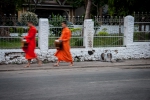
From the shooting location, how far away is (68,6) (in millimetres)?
33438

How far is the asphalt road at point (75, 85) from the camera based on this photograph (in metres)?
6.18

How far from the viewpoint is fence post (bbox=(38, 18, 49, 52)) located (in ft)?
36.9

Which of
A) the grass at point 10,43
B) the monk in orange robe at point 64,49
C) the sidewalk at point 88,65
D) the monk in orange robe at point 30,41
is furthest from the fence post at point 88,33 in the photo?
the grass at point 10,43

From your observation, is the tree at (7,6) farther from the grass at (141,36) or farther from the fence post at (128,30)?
the grass at (141,36)

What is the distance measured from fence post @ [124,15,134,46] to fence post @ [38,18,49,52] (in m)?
3.65

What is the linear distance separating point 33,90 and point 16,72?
118 inches

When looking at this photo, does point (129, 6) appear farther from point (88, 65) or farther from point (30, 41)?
point (30, 41)

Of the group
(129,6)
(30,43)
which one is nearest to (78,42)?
(30,43)

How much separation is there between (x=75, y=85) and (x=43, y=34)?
4.58m

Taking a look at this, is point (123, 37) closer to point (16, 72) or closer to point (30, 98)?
point (16, 72)

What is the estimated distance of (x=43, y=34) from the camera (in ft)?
37.2

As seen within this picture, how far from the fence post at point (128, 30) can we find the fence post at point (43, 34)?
3654 millimetres

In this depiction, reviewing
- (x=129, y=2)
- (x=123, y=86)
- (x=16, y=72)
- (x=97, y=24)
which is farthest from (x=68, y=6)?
(x=123, y=86)

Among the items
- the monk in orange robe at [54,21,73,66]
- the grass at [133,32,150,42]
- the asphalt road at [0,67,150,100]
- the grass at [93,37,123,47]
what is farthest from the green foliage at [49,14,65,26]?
the grass at [133,32,150,42]
